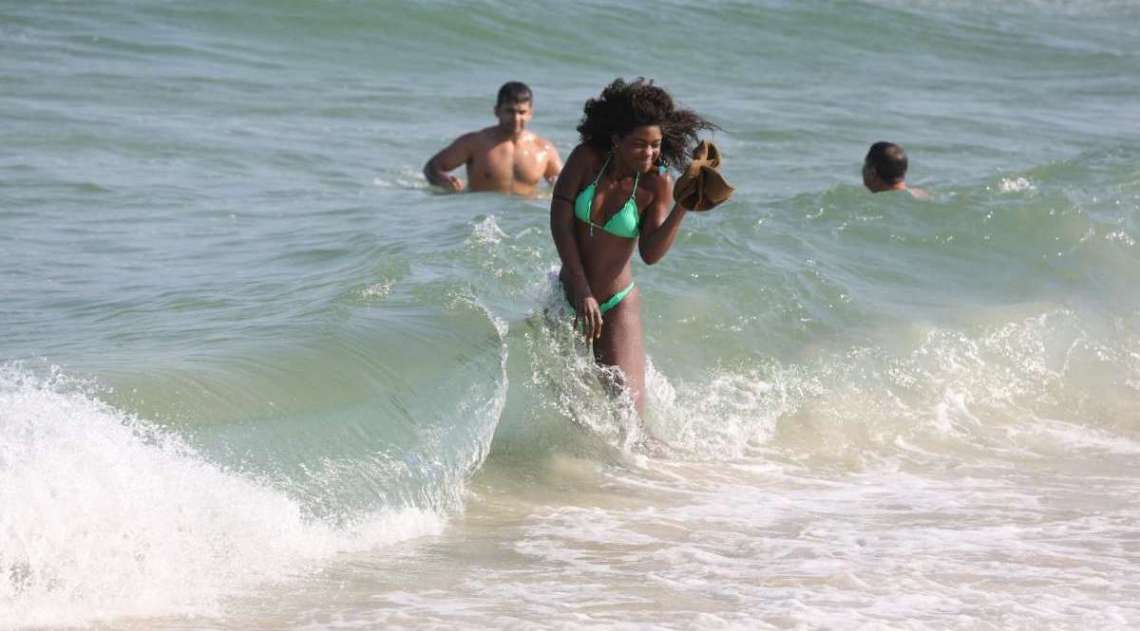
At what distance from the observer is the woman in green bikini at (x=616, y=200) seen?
655cm

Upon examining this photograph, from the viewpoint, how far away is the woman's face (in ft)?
21.5

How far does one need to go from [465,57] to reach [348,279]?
11.2 meters

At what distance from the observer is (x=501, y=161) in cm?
1263

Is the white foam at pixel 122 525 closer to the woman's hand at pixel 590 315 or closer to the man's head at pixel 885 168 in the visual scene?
the woman's hand at pixel 590 315

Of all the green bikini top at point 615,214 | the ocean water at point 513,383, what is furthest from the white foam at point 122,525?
the green bikini top at point 615,214

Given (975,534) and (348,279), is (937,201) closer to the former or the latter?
(348,279)

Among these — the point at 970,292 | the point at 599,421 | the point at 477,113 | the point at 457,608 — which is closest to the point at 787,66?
the point at 477,113

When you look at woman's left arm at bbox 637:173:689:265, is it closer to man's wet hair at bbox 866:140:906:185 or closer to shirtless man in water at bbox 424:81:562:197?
man's wet hair at bbox 866:140:906:185

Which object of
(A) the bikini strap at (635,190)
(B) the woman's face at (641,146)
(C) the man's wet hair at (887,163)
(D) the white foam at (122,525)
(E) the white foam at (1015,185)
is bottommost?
(D) the white foam at (122,525)

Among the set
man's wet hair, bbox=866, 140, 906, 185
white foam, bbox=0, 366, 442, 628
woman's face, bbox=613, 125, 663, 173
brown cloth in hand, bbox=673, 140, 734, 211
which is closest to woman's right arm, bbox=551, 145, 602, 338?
woman's face, bbox=613, 125, 663, 173

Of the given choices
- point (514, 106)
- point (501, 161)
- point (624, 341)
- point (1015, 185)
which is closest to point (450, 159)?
point (501, 161)

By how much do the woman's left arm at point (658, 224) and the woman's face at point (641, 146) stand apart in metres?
0.15

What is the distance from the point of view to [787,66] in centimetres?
2120

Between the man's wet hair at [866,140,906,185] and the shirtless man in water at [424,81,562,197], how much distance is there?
217 cm
